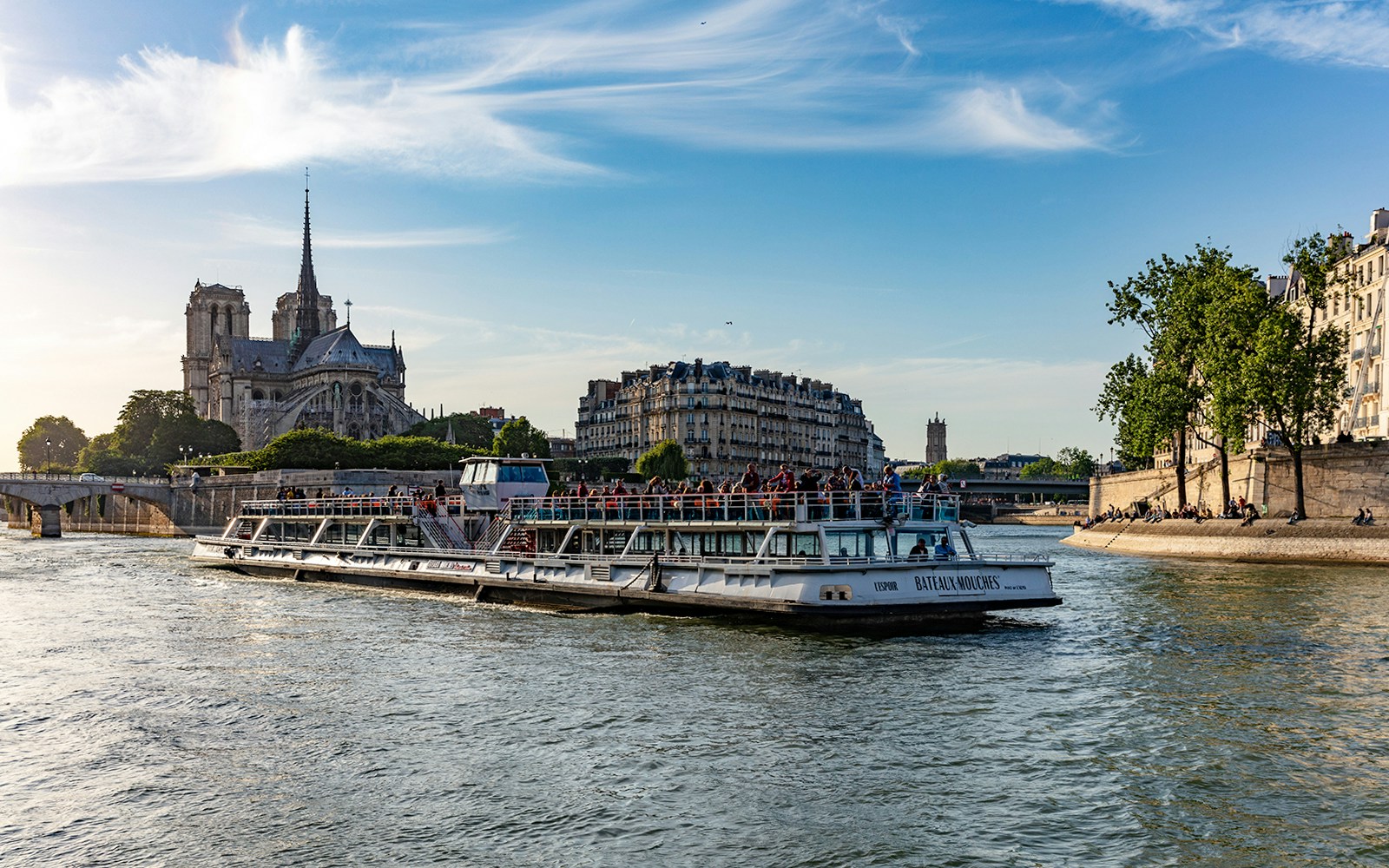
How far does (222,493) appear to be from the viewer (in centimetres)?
11919

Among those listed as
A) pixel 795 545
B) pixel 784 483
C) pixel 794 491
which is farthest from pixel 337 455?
pixel 795 545

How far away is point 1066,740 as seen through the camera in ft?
60.2

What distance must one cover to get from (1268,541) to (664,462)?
94.2 meters

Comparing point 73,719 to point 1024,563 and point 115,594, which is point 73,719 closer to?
point 1024,563

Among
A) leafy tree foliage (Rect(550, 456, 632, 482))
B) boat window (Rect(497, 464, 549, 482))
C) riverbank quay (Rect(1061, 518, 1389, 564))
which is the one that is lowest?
riverbank quay (Rect(1061, 518, 1389, 564))

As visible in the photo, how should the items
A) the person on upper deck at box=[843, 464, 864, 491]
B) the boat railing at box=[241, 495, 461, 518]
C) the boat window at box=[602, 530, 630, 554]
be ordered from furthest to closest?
the boat railing at box=[241, 495, 461, 518] → the boat window at box=[602, 530, 630, 554] → the person on upper deck at box=[843, 464, 864, 491]

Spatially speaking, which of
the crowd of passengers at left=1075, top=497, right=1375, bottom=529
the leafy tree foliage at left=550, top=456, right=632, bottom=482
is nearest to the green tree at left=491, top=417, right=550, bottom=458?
the leafy tree foliage at left=550, top=456, right=632, bottom=482

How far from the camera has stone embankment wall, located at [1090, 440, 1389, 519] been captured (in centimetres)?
6016

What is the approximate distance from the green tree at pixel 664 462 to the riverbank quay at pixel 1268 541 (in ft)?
257

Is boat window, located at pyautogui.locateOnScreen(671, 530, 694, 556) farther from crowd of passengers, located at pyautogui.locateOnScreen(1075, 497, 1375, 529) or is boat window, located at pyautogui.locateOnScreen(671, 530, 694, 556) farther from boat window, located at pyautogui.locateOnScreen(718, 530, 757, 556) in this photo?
crowd of passengers, located at pyautogui.locateOnScreen(1075, 497, 1375, 529)

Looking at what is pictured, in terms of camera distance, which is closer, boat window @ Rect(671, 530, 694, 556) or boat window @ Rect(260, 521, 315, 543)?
boat window @ Rect(671, 530, 694, 556)

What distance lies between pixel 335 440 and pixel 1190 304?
316 ft

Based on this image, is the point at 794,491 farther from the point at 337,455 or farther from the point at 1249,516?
the point at 337,455

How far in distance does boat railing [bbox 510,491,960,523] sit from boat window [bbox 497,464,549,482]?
29.7 ft
